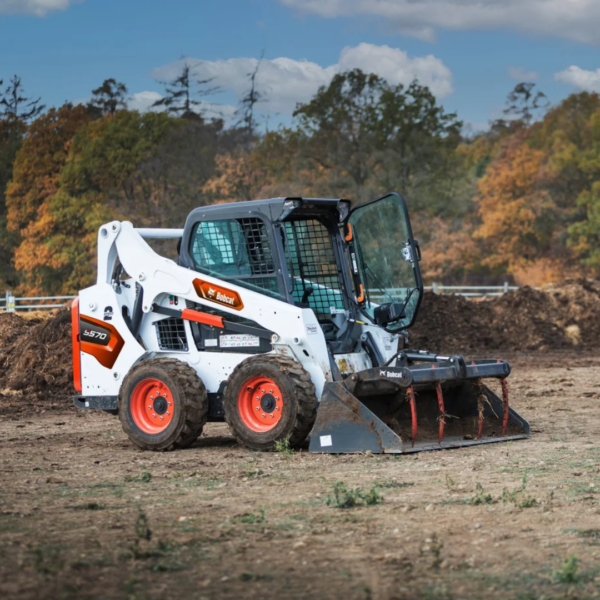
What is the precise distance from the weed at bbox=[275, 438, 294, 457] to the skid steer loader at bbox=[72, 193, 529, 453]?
0.06 meters

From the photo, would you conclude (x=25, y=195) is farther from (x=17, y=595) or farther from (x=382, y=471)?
(x=17, y=595)

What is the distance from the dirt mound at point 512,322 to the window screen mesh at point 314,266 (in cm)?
1320

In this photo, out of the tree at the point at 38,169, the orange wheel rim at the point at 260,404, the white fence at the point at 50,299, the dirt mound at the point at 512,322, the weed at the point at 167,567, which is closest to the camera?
the weed at the point at 167,567

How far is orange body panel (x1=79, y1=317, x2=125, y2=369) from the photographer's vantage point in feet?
36.0

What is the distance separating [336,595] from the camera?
190 inches

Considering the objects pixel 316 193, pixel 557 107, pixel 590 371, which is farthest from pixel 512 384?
pixel 557 107

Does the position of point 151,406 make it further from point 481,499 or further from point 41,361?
point 41,361

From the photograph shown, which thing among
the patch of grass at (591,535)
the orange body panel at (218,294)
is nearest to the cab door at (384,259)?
the orange body panel at (218,294)

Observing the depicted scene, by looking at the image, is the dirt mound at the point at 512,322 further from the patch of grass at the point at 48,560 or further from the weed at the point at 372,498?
the patch of grass at the point at 48,560

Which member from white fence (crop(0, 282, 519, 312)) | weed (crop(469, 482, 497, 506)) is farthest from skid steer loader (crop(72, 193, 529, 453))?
white fence (crop(0, 282, 519, 312))

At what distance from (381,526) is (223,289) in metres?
4.48

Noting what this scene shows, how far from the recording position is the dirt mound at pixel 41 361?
56.1ft

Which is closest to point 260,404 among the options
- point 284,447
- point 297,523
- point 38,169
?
point 284,447

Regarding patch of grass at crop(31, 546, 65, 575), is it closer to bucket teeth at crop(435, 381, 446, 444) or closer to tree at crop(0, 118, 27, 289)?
bucket teeth at crop(435, 381, 446, 444)
